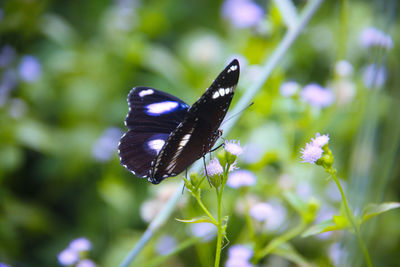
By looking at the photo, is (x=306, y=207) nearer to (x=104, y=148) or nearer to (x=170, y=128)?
(x=170, y=128)

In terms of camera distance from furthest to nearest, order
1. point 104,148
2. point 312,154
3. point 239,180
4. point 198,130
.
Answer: point 104,148 < point 239,180 < point 198,130 < point 312,154

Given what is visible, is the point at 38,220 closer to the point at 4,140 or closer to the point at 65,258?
the point at 4,140

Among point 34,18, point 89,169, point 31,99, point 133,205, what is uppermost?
point 34,18

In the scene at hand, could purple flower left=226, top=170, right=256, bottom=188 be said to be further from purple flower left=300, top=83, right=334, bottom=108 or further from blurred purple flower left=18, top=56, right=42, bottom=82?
blurred purple flower left=18, top=56, right=42, bottom=82

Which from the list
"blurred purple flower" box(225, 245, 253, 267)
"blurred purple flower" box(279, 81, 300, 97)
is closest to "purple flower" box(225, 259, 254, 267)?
"blurred purple flower" box(225, 245, 253, 267)

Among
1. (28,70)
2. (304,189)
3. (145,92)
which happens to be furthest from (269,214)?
(28,70)

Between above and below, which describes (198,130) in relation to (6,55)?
below

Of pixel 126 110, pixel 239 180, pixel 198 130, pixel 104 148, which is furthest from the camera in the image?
pixel 126 110

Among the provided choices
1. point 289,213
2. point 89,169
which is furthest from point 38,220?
point 289,213
